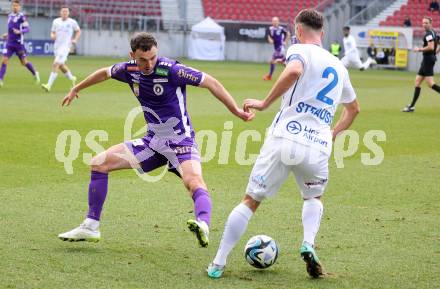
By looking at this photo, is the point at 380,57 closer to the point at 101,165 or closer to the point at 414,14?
Answer: the point at 414,14

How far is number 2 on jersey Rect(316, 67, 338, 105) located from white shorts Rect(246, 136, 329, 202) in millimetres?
398

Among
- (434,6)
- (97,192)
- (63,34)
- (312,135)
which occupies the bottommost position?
(434,6)

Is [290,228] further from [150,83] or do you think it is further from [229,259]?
[150,83]

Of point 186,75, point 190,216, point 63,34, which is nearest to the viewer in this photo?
point 186,75

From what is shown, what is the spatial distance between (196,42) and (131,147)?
3808cm

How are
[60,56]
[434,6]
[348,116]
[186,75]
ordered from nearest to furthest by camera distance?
[348,116], [186,75], [60,56], [434,6]

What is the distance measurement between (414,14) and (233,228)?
4283 centimetres

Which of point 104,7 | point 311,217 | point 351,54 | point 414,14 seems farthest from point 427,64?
point 104,7

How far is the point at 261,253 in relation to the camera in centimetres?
670

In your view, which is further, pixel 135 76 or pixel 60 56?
pixel 60 56

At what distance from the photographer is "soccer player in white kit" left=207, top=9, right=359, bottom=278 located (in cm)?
632

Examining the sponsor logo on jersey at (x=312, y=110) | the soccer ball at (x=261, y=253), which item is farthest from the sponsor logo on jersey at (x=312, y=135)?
Result: the soccer ball at (x=261, y=253)

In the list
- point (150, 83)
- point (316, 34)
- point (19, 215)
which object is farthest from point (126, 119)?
point (316, 34)

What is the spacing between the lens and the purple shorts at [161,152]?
294 inches
